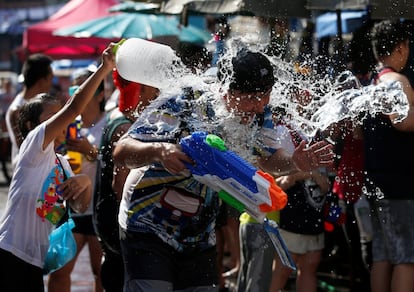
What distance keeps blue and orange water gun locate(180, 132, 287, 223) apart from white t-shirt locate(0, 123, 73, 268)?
3.58 feet

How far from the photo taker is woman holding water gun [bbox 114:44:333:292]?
4188 millimetres

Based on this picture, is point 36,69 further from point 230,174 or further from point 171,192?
point 230,174

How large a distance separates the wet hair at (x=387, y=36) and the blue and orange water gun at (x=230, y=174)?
229 cm

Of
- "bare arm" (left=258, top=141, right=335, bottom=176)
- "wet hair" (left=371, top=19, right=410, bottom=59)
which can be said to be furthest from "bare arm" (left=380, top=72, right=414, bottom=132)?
"bare arm" (left=258, top=141, right=335, bottom=176)

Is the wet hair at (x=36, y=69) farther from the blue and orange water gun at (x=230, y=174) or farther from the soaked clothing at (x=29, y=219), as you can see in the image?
the blue and orange water gun at (x=230, y=174)

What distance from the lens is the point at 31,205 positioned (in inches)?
189

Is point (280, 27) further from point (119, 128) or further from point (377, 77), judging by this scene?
point (119, 128)

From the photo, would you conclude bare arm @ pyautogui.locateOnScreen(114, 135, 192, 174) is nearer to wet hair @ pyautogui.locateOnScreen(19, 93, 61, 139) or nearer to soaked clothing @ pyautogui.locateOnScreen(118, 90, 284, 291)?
soaked clothing @ pyautogui.locateOnScreen(118, 90, 284, 291)

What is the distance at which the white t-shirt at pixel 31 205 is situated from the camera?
15.5 feet

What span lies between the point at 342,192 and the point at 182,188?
7.69 ft

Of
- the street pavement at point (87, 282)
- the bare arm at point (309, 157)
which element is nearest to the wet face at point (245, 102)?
the bare arm at point (309, 157)

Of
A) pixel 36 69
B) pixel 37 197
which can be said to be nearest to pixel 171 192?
pixel 37 197

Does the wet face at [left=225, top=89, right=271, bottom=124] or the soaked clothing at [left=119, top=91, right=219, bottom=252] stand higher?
the wet face at [left=225, top=89, right=271, bottom=124]

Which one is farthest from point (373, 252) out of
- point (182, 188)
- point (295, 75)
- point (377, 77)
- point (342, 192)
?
point (182, 188)
